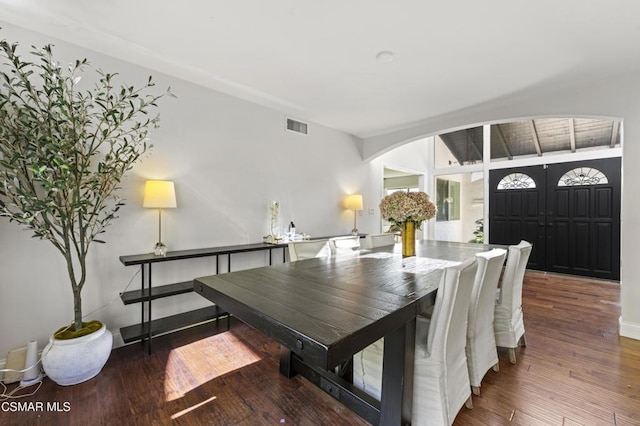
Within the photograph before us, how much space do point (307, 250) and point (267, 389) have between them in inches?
47.1

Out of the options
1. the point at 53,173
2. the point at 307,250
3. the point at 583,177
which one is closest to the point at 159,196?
the point at 53,173

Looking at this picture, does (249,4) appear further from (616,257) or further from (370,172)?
(616,257)

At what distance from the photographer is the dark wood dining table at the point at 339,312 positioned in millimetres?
1042

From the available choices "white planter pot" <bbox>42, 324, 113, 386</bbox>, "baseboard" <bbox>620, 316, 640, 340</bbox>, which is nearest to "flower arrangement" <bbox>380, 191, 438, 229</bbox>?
"baseboard" <bbox>620, 316, 640, 340</bbox>

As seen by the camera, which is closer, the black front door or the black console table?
the black console table

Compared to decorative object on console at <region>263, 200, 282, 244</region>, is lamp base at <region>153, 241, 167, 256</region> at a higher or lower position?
lower

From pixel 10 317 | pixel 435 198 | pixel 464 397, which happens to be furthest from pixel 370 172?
pixel 10 317

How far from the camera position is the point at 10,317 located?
2.17 meters

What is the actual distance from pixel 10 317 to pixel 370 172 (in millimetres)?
5070

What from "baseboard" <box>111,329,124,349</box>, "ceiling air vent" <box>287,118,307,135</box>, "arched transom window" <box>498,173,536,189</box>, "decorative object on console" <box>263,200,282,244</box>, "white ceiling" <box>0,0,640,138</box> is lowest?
"baseboard" <box>111,329,124,349</box>

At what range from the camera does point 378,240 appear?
11.4ft

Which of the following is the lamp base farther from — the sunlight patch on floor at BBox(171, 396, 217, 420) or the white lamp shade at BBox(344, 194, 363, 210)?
the white lamp shade at BBox(344, 194, 363, 210)

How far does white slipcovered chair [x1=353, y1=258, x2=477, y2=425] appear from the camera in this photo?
1480 mm

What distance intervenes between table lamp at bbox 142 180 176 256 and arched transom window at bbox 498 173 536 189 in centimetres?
620
